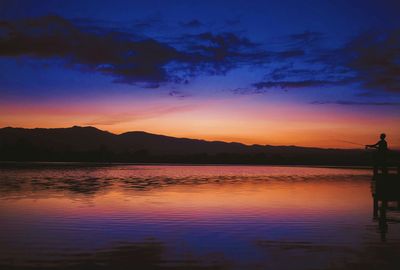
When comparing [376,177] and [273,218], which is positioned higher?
[376,177]

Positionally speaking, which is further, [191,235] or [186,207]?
[186,207]

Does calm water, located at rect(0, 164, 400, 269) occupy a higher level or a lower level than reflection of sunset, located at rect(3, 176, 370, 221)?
lower

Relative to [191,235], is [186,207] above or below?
above

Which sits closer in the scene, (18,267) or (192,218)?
(18,267)

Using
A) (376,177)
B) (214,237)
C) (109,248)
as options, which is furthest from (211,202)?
(109,248)

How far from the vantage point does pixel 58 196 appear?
111 feet

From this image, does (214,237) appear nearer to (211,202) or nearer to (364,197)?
(211,202)

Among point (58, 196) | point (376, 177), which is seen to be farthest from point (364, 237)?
point (58, 196)

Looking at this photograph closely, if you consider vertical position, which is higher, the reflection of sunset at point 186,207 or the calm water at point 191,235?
the reflection of sunset at point 186,207

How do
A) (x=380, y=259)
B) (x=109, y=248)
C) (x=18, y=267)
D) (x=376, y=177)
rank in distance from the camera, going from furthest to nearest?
(x=376, y=177) → (x=109, y=248) → (x=380, y=259) → (x=18, y=267)

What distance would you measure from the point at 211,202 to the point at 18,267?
20.1m

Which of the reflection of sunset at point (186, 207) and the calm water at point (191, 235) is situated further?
the reflection of sunset at point (186, 207)

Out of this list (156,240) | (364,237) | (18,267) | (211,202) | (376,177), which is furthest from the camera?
(211,202)

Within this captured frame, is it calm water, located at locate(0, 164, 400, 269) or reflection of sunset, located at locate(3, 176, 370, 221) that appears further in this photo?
reflection of sunset, located at locate(3, 176, 370, 221)
